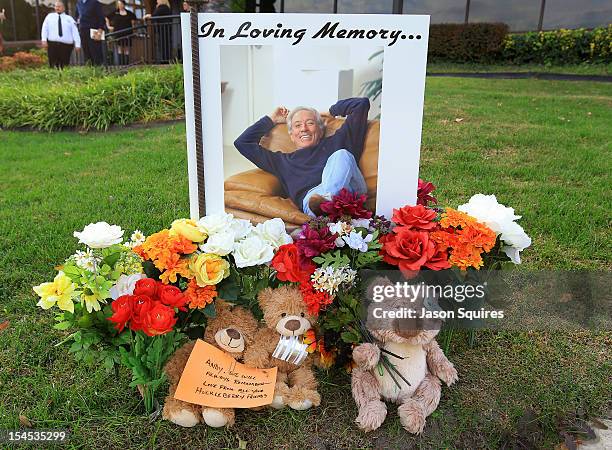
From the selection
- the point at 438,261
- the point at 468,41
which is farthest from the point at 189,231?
the point at 468,41

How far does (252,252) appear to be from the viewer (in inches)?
79.7

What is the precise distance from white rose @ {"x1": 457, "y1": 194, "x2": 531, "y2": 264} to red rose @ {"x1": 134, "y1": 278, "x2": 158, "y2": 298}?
4.27 ft

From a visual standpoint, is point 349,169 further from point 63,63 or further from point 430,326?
point 63,63

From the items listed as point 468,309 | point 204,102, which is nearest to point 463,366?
point 468,309

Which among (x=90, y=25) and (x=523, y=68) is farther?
(x=523, y=68)

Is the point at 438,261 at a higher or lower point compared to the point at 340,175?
lower

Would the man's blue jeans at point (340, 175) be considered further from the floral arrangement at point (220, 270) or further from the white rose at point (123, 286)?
the white rose at point (123, 286)

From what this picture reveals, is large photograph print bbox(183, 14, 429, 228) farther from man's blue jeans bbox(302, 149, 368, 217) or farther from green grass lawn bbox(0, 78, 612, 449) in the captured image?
green grass lawn bbox(0, 78, 612, 449)

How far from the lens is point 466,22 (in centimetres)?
1616

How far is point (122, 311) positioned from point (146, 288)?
12 cm

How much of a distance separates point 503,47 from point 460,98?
25.4 ft

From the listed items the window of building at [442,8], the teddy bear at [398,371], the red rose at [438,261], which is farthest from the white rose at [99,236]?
the window of building at [442,8]

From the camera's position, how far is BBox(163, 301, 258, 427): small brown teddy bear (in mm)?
2008

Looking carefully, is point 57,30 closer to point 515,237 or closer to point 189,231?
point 189,231
